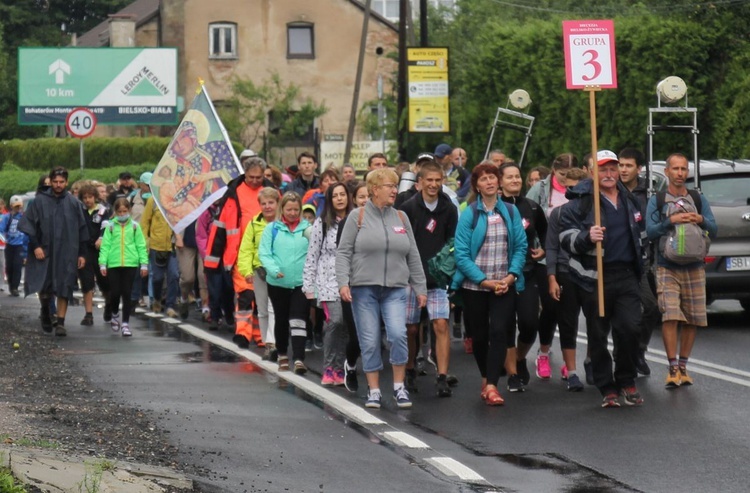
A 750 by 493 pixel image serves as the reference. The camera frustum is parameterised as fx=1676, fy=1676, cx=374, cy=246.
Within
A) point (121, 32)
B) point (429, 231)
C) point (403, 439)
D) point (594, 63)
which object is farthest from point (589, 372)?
point (121, 32)

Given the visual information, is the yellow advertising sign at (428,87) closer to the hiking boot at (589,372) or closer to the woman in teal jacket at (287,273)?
the woman in teal jacket at (287,273)

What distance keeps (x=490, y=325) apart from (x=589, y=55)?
7.35ft

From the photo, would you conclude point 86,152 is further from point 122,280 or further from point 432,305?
point 432,305

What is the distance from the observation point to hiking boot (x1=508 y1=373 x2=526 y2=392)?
12359 millimetres

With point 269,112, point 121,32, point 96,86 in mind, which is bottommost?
point 269,112

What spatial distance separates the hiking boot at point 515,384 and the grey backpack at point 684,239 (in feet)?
4.65

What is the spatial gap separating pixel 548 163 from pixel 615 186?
18957mm

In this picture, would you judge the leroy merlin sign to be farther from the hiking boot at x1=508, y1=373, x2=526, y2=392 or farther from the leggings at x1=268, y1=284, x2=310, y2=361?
the hiking boot at x1=508, y1=373, x2=526, y2=392

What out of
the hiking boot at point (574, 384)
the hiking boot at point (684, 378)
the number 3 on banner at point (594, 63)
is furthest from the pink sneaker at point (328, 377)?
the number 3 on banner at point (594, 63)

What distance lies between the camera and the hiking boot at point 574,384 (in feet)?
40.7

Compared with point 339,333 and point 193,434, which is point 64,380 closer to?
point 339,333

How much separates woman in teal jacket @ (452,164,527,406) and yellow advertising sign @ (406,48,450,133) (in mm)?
22950

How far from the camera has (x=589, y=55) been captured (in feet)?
41.0

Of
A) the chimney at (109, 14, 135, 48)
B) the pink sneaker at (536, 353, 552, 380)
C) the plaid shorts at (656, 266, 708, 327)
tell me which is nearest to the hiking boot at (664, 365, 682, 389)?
the plaid shorts at (656, 266, 708, 327)
